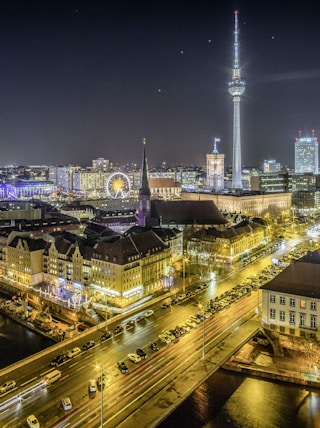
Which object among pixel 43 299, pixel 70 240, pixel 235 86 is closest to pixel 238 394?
pixel 43 299

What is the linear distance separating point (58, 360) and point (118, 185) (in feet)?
252

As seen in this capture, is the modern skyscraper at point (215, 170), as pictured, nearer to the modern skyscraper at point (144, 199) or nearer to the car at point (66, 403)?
the modern skyscraper at point (144, 199)

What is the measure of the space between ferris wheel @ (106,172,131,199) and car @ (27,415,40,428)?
8001 centimetres

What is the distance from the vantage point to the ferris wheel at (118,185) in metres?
97.6

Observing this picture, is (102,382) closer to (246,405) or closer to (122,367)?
(122,367)

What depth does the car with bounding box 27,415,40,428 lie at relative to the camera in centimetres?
1712

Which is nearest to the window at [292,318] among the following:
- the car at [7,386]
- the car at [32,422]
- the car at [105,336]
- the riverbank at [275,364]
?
the riverbank at [275,364]

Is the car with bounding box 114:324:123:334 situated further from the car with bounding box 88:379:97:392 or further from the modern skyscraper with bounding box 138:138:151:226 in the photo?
the modern skyscraper with bounding box 138:138:151:226

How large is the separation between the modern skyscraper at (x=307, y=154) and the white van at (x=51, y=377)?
607ft

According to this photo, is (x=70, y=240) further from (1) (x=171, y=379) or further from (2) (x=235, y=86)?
(2) (x=235, y=86)

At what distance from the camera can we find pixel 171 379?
67.5 ft

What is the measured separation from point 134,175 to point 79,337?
117 meters

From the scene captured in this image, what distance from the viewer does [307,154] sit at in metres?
194

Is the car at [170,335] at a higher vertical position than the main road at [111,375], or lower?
higher
